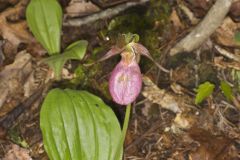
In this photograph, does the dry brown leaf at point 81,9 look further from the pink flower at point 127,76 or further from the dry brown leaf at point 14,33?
the pink flower at point 127,76

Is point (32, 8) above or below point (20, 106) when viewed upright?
above

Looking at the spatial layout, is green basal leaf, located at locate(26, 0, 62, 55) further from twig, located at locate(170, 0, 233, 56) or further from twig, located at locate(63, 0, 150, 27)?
twig, located at locate(170, 0, 233, 56)

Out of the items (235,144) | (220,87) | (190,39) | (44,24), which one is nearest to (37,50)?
(44,24)

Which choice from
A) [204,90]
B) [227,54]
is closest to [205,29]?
[227,54]

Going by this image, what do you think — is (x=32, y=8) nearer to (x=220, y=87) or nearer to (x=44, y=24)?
(x=44, y=24)

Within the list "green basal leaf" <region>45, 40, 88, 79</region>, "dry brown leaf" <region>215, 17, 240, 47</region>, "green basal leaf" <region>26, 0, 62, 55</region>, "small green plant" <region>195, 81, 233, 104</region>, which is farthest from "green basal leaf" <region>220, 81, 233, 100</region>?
"green basal leaf" <region>26, 0, 62, 55</region>

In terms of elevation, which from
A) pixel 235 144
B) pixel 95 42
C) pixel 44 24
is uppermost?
pixel 44 24
